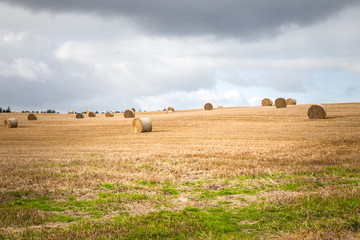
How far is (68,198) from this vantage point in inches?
306

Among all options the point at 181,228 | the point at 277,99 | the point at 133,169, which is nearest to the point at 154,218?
the point at 181,228

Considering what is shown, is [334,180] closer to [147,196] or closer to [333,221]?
[333,221]

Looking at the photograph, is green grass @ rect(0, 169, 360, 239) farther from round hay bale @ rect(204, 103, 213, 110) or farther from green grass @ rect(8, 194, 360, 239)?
round hay bale @ rect(204, 103, 213, 110)

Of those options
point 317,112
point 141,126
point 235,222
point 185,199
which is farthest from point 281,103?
point 235,222

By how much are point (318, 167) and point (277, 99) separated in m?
42.6

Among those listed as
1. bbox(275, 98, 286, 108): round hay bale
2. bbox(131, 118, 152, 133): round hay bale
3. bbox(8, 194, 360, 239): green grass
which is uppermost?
bbox(275, 98, 286, 108): round hay bale

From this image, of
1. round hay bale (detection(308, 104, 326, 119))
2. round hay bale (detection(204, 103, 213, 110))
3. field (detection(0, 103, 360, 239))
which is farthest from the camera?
round hay bale (detection(204, 103, 213, 110))

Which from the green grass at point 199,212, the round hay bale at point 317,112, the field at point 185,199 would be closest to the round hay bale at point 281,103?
the round hay bale at point 317,112

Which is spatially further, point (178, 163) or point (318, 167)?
point (178, 163)

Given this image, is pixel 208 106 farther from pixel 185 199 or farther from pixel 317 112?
pixel 185 199

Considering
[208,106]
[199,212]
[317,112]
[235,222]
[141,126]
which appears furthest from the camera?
[208,106]

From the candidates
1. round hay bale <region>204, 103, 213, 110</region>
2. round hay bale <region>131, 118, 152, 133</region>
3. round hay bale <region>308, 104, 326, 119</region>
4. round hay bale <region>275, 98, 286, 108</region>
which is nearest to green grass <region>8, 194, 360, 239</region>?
round hay bale <region>131, 118, 152, 133</region>

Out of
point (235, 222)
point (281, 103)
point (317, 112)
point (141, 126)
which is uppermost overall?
point (281, 103)

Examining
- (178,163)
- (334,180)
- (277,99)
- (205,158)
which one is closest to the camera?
(334,180)
